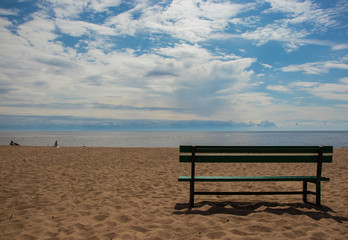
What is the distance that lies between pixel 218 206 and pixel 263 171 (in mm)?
5963

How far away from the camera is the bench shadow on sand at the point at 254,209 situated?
4.57 meters

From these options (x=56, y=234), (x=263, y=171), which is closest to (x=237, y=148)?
(x=56, y=234)

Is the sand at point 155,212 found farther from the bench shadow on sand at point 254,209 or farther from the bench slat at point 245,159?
the bench slat at point 245,159

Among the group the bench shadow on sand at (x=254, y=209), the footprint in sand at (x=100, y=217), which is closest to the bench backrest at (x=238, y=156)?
the bench shadow on sand at (x=254, y=209)

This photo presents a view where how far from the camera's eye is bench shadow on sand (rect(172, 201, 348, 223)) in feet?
15.0

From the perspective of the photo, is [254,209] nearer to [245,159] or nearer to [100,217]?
[245,159]

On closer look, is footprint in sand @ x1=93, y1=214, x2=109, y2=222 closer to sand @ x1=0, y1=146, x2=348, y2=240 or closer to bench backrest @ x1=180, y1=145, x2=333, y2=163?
sand @ x1=0, y1=146, x2=348, y2=240

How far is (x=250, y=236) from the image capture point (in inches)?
138

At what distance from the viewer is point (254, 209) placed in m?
4.86

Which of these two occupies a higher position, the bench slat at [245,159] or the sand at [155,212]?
the bench slat at [245,159]

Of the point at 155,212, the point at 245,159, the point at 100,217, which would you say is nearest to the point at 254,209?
the point at 245,159

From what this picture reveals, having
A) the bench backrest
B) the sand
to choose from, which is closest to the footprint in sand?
the sand

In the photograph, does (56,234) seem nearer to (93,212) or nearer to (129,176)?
(93,212)

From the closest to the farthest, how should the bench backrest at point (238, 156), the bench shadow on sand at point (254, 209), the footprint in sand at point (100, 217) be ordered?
the footprint in sand at point (100, 217)
the bench shadow on sand at point (254, 209)
the bench backrest at point (238, 156)
